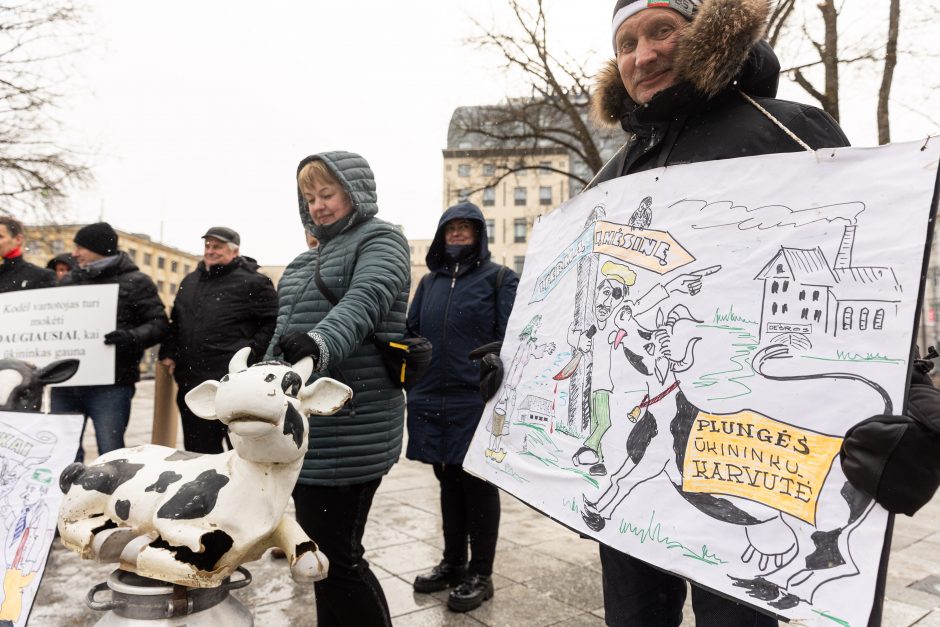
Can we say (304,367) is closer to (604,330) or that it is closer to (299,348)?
(299,348)

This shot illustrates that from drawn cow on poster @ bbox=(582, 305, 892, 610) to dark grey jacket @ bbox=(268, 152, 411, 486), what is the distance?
948 millimetres

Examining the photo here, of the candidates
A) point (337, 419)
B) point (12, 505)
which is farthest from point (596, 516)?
point (12, 505)

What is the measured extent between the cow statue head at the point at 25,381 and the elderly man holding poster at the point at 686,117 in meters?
2.38

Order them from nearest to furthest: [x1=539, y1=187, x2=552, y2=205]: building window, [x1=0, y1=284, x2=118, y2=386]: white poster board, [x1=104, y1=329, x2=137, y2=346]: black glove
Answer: [x1=0, y1=284, x2=118, y2=386]: white poster board
[x1=104, y1=329, x2=137, y2=346]: black glove
[x1=539, y1=187, x2=552, y2=205]: building window

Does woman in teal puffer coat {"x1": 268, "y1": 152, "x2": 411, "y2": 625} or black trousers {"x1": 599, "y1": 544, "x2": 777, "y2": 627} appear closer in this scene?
black trousers {"x1": 599, "y1": 544, "x2": 777, "y2": 627}

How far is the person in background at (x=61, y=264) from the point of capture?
15.1 feet

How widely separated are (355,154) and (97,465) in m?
1.38

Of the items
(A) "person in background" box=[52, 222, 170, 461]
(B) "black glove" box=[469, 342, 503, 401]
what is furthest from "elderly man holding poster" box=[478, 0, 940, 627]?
(A) "person in background" box=[52, 222, 170, 461]

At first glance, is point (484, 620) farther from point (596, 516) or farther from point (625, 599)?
point (596, 516)

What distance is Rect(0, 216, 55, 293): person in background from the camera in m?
4.39

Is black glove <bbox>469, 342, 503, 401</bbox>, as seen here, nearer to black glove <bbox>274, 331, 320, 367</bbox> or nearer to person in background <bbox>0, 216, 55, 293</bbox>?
black glove <bbox>274, 331, 320, 367</bbox>

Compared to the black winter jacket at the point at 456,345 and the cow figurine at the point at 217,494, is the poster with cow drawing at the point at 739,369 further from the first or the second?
the black winter jacket at the point at 456,345

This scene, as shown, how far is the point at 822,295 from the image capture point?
4.17 feet

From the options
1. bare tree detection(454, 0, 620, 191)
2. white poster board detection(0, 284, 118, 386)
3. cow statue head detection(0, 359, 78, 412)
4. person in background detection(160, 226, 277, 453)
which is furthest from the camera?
bare tree detection(454, 0, 620, 191)
